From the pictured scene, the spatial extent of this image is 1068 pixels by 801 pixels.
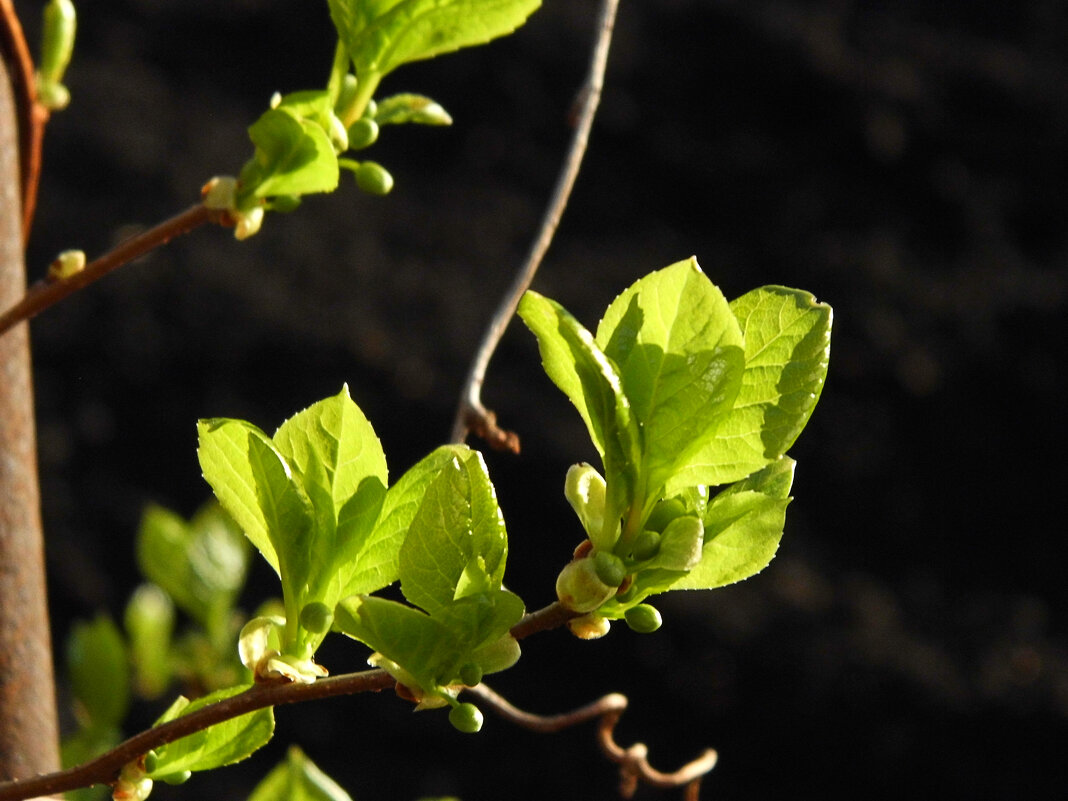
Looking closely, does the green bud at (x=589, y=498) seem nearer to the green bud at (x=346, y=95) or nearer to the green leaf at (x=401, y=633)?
the green leaf at (x=401, y=633)

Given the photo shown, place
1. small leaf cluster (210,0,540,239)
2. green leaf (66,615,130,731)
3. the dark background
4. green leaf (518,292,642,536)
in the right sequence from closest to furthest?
green leaf (518,292,642,536)
small leaf cluster (210,0,540,239)
green leaf (66,615,130,731)
the dark background

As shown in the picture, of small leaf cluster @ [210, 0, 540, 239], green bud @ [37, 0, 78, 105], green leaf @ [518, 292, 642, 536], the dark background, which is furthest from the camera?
the dark background

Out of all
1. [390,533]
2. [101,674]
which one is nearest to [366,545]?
[390,533]

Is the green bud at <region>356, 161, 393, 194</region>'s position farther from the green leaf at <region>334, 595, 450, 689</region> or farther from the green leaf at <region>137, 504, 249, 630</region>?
the green leaf at <region>137, 504, 249, 630</region>

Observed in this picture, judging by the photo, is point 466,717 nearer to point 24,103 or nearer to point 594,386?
point 594,386

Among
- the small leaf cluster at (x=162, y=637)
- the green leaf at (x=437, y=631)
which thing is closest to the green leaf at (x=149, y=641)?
the small leaf cluster at (x=162, y=637)

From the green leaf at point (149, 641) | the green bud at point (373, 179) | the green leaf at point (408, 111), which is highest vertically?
the green leaf at point (408, 111)

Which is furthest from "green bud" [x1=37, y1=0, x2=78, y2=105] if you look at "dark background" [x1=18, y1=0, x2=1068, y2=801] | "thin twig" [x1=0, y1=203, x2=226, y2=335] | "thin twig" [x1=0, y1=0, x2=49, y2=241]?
"dark background" [x1=18, y1=0, x2=1068, y2=801]
